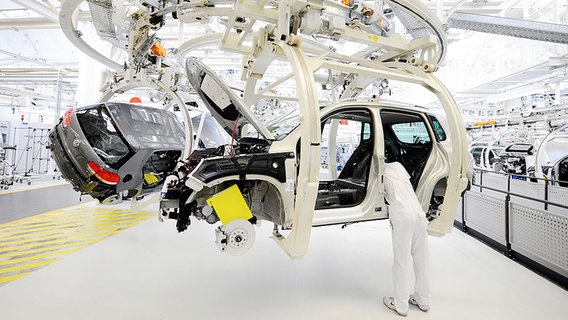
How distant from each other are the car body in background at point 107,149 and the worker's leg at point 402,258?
3.22 m

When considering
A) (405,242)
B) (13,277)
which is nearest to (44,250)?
(13,277)

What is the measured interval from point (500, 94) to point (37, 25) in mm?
14642

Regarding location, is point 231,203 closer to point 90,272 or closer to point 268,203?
point 268,203

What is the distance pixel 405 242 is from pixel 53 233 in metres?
4.67

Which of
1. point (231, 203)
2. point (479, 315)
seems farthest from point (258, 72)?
point (479, 315)

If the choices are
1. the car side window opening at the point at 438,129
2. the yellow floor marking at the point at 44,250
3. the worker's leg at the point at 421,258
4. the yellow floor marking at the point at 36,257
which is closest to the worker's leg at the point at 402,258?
the worker's leg at the point at 421,258

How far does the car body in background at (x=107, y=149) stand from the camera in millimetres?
3223

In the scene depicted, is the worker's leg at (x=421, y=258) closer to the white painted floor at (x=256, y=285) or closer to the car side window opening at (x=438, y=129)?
the white painted floor at (x=256, y=285)

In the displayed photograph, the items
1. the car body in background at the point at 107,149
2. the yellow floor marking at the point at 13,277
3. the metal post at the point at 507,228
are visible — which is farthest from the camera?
the metal post at the point at 507,228

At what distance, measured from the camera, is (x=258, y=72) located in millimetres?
3334

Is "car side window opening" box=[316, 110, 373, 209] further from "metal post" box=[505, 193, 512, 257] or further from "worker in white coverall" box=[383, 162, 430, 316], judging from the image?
"metal post" box=[505, 193, 512, 257]

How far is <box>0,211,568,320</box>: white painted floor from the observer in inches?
86.4

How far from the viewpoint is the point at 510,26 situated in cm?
462

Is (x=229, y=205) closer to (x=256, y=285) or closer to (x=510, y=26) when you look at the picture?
(x=256, y=285)
